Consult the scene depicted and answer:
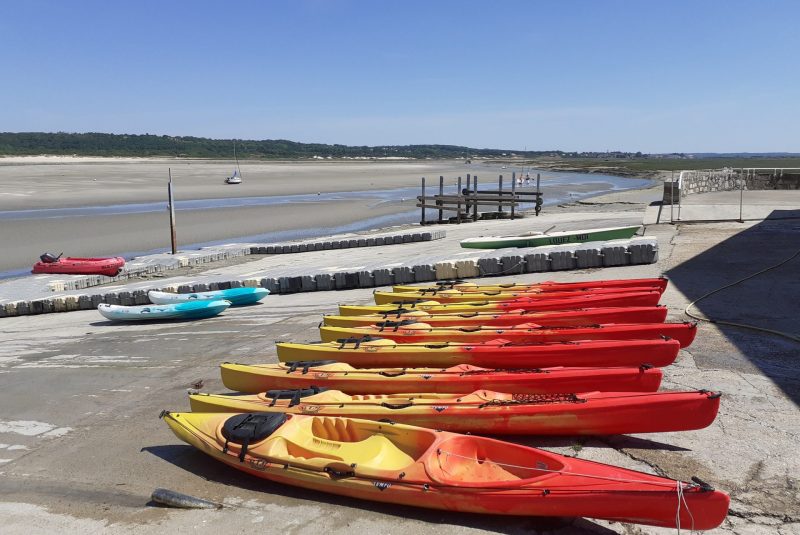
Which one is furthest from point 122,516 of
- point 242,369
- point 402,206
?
point 402,206

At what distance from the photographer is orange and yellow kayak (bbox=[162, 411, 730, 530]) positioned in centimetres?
423

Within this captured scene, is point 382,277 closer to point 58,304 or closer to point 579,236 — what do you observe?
point 579,236

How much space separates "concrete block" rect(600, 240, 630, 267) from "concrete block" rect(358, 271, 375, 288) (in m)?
5.05

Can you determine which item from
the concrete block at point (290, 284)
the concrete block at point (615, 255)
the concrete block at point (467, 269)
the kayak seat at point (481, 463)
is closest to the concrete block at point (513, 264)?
the concrete block at point (467, 269)

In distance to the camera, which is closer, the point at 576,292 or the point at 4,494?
the point at 4,494

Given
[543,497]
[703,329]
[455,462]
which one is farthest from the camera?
[703,329]

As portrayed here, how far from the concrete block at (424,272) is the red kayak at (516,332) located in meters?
5.47

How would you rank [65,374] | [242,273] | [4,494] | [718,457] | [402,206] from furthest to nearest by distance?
1. [402,206]
2. [242,273]
3. [65,374]
4. [4,494]
5. [718,457]

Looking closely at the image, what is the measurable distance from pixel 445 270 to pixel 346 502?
960 centimetres

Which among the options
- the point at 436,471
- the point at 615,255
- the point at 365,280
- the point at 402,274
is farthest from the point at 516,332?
the point at 365,280

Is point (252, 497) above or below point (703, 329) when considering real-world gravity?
below

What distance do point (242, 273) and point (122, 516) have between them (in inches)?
519

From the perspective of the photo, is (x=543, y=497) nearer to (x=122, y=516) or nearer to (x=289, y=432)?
(x=289, y=432)

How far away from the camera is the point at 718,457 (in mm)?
5434
